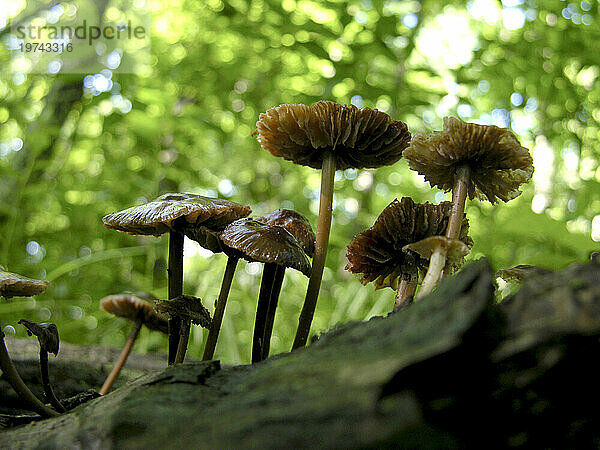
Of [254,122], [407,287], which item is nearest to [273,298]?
[407,287]

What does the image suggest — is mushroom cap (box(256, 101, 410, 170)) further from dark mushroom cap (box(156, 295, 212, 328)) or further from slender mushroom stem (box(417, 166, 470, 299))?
dark mushroom cap (box(156, 295, 212, 328))

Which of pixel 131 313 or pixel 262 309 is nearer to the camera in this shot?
pixel 262 309

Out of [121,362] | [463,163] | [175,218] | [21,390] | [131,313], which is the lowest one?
[121,362]

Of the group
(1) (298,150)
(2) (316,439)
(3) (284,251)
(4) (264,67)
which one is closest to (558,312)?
(2) (316,439)

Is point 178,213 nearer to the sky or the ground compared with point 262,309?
nearer to the sky

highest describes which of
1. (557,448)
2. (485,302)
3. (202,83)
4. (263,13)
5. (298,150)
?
(263,13)

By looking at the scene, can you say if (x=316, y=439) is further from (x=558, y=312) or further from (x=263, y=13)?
(x=263, y=13)

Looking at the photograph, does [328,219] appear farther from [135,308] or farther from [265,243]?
[135,308]
